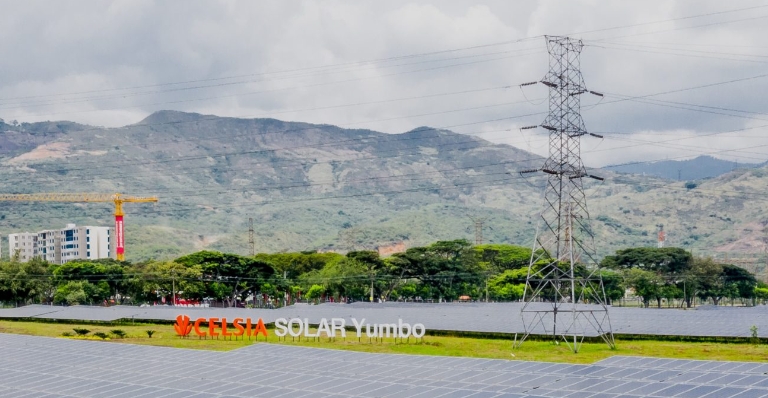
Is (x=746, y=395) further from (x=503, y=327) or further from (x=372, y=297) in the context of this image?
(x=372, y=297)

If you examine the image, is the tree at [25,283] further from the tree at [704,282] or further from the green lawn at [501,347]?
the tree at [704,282]

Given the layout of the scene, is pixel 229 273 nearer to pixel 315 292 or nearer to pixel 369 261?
pixel 315 292

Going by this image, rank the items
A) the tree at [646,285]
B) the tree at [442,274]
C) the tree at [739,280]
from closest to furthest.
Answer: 1. the tree at [646,285]
2. the tree at [739,280]
3. the tree at [442,274]

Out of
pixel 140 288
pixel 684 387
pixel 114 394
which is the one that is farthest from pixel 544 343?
pixel 140 288

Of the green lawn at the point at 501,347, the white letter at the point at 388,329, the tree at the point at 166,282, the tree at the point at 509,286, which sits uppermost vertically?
the tree at the point at 166,282

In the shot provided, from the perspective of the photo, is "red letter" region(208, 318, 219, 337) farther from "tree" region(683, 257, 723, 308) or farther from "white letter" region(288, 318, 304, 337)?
"tree" region(683, 257, 723, 308)

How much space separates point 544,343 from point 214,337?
1313 inches

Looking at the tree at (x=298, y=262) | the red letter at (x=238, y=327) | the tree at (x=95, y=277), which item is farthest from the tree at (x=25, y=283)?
the red letter at (x=238, y=327)

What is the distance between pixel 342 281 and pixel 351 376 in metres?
98.2

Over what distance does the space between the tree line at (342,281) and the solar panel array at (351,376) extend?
82038mm

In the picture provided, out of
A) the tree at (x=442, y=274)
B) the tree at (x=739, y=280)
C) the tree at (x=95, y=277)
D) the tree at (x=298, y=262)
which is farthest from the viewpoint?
the tree at (x=298, y=262)

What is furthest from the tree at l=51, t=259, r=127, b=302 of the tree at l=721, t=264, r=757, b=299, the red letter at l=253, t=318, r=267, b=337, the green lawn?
the tree at l=721, t=264, r=757, b=299

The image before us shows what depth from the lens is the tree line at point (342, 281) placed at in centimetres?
13562

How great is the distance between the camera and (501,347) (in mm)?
72125
